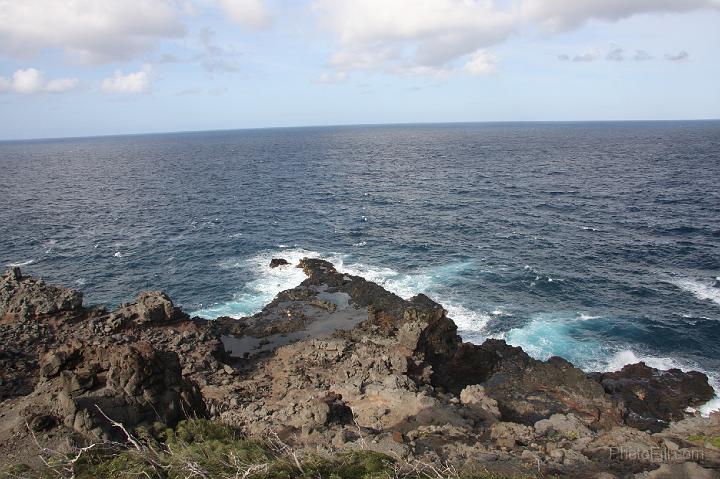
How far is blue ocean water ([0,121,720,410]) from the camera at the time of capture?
4722 cm

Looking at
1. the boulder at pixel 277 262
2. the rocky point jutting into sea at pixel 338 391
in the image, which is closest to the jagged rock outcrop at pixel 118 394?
the rocky point jutting into sea at pixel 338 391

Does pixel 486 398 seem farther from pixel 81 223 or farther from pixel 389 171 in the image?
pixel 389 171

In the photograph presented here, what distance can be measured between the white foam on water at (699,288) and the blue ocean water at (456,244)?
0.22m

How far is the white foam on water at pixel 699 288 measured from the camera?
49.5 meters

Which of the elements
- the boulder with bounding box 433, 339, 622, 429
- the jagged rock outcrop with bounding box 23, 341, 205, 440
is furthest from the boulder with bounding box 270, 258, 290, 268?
the jagged rock outcrop with bounding box 23, 341, 205, 440

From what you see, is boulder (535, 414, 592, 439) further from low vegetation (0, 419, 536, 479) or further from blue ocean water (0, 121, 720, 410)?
blue ocean water (0, 121, 720, 410)

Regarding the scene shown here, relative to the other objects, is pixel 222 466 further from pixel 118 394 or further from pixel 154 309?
pixel 154 309

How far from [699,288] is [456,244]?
1193 inches

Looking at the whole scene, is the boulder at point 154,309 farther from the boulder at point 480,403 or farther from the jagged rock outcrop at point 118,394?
the boulder at point 480,403

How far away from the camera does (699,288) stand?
51750 mm

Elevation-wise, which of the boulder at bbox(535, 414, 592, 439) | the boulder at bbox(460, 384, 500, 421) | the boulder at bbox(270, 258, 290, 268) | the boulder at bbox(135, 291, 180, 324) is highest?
the boulder at bbox(135, 291, 180, 324)

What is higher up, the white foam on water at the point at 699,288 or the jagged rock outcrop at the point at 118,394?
the jagged rock outcrop at the point at 118,394

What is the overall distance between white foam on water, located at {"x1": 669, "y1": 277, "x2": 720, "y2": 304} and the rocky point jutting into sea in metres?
17.0

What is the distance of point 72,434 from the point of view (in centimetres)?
2198
